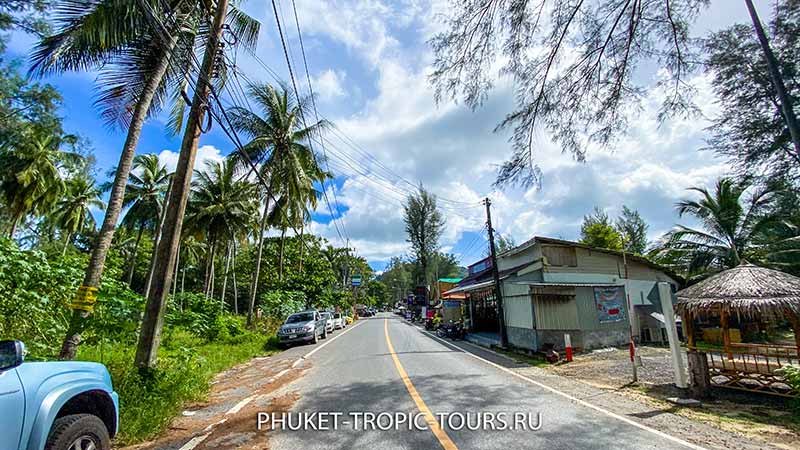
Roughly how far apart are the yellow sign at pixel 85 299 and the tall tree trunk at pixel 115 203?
159mm

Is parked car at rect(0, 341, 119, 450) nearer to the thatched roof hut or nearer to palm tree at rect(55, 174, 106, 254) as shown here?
the thatched roof hut

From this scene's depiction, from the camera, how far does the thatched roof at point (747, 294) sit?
24.7ft

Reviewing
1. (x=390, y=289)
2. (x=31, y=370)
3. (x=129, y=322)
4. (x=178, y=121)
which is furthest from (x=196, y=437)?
(x=390, y=289)

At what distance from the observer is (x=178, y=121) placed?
32.9 feet

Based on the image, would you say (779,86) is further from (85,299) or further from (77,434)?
(85,299)

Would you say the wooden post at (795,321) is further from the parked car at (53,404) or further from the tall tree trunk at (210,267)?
the tall tree trunk at (210,267)

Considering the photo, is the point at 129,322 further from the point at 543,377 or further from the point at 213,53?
the point at 543,377

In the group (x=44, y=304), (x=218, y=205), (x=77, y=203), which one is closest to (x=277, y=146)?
(x=218, y=205)

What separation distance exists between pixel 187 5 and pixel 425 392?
9814mm

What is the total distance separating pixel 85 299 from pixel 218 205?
2086 centimetres

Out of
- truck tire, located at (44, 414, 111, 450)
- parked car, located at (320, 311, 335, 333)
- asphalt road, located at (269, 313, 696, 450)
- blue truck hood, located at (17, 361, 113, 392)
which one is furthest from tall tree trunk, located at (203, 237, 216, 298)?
truck tire, located at (44, 414, 111, 450)

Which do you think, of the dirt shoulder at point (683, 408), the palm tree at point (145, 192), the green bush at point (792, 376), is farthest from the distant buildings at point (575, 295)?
the palm tree at point (145, 192)

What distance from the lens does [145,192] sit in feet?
85.0

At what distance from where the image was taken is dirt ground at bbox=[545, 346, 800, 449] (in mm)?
5406
